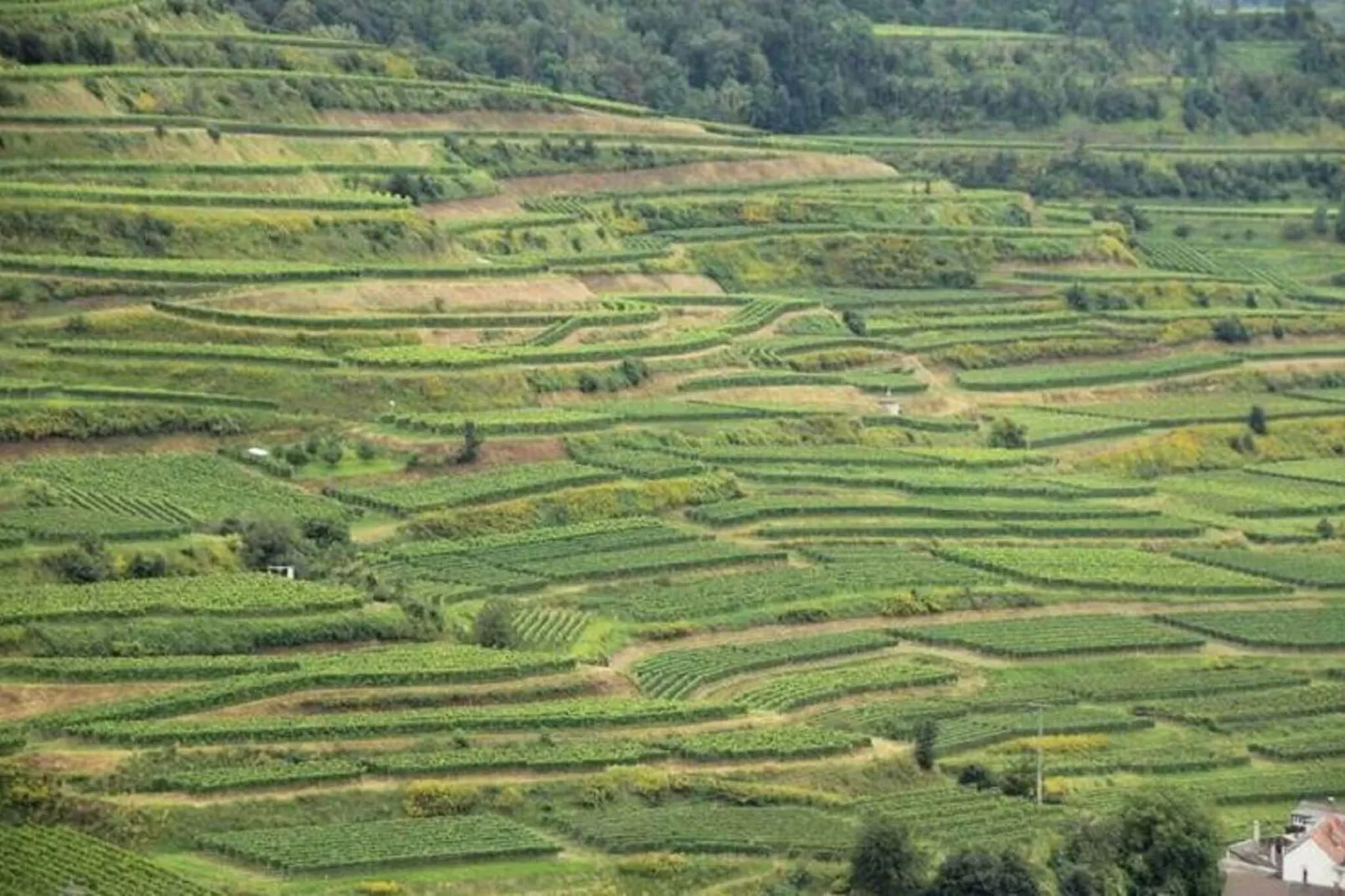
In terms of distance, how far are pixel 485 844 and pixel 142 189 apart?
124 ft

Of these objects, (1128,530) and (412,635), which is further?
(1128,530)

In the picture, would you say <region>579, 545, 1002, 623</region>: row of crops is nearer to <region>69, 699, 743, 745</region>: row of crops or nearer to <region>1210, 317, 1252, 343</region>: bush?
<region>69, 699, 743, 745</region>: row of crops

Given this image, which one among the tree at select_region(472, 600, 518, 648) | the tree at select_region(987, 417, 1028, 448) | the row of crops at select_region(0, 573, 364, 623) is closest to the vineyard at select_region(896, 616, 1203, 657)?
the tree at select_region(472, 600, 518, 648)

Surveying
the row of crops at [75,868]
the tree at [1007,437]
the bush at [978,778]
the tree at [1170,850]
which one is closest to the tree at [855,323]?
the tree at [1007,437]

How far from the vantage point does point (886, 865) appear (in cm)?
5675

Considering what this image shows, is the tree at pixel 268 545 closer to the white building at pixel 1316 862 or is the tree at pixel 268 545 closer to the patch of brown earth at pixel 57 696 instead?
the patch of brown earth at pixel 57 696

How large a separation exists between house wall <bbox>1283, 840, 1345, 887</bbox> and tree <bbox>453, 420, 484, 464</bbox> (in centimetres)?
2590

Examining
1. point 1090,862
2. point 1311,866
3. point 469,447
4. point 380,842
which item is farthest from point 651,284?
point 380,842

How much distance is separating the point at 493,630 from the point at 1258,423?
36.1 metres

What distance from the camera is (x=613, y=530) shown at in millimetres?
79625

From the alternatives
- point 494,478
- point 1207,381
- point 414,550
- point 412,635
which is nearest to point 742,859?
point 412,635

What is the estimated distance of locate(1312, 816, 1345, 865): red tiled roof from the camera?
200 ft

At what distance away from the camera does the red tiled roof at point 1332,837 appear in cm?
6094

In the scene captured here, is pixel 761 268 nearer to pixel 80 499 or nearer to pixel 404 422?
pixel 404 422
